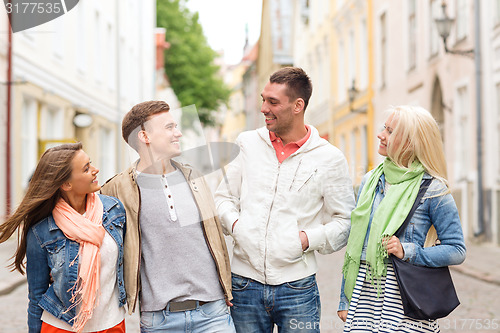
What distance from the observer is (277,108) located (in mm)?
3146

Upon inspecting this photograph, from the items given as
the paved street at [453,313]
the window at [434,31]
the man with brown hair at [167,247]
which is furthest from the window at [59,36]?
the man with brown hair at [167,247]

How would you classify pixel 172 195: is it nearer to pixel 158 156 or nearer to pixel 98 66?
pixel 158 156

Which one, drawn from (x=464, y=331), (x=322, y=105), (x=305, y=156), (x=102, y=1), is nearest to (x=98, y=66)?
(x=102, y=1)

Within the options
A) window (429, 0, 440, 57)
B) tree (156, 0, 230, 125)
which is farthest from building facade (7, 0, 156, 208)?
tree (156, 0, 230, 125)

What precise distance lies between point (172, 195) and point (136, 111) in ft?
1.17

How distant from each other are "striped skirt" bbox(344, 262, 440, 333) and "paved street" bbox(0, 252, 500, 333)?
3.08 meters

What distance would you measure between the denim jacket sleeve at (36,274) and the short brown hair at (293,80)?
1.13 metres

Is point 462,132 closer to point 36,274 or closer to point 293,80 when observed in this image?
point 293,80

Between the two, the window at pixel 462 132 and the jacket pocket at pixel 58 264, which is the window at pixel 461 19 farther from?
the jacket pocket at pixel 58 264

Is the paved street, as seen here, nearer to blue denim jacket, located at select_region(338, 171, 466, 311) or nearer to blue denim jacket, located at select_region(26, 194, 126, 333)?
blue denim jacket, located at select_region(338, 171, 466, 311)

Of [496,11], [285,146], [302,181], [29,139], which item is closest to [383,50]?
[496,11]

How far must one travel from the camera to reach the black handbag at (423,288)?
2922 millimetres

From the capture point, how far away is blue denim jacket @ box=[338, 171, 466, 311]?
2939mm

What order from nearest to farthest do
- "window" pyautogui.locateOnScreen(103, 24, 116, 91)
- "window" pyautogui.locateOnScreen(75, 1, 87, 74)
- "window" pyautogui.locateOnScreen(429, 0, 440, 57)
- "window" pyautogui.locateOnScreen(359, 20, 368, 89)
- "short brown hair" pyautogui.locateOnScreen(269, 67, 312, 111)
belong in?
"short brown hair" pyautogui.locateOnScreen(269, 67, 312, 111)
"window" pyautogui.locateOnScreen(429, 0, 440, 57)
"window" pyautogui.locateOnScreen(75, 1, 87, 74)
"window" pyautogui.locateOnScreen(359, 20, 368, 89)
"window" pyautogui.locateOnScreen(103, 24, 116, 91)
